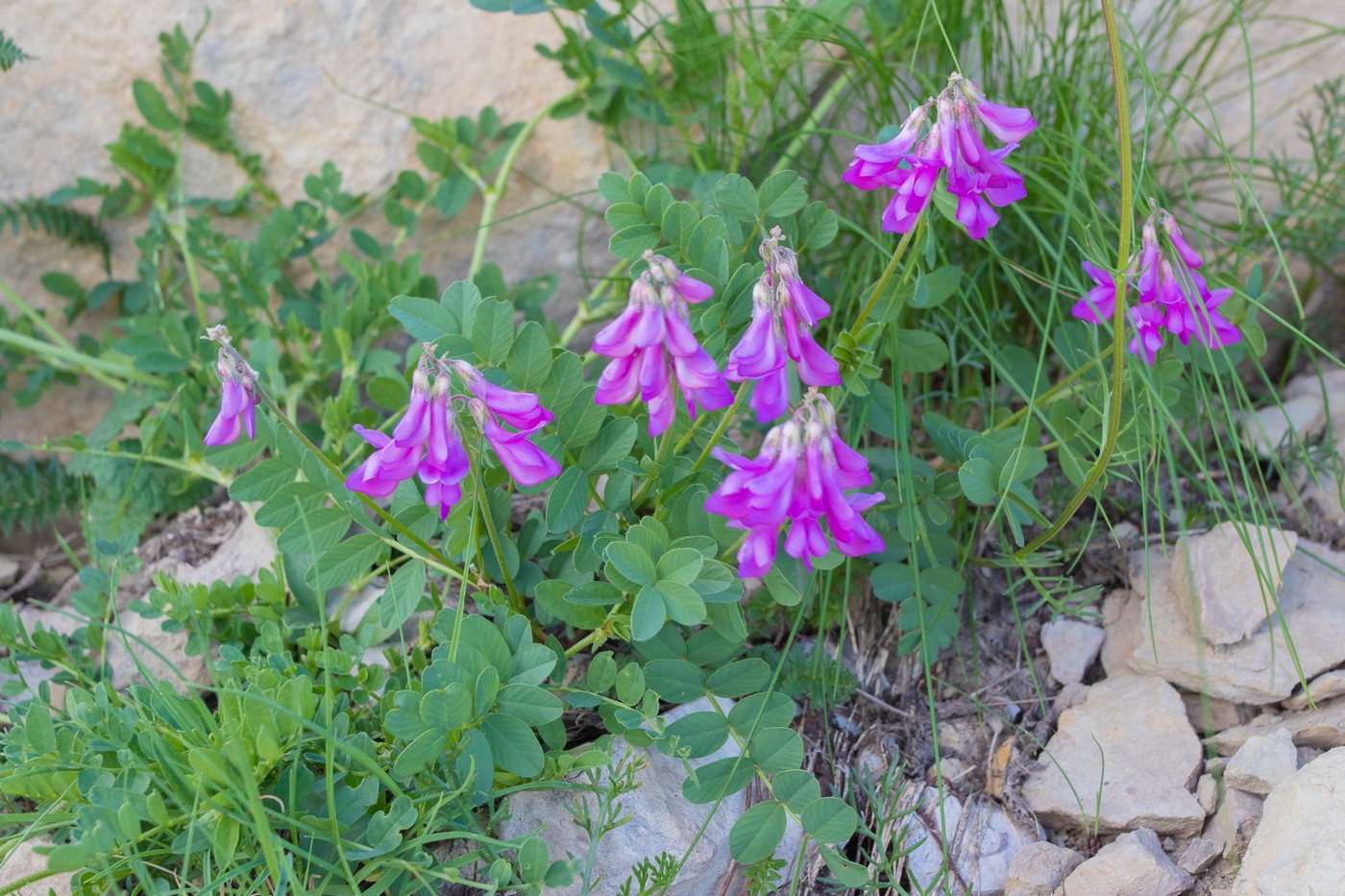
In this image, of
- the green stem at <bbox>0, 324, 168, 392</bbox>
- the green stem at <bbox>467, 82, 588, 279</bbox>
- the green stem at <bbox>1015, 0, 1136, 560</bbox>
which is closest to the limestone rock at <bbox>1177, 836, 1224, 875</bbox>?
the green stem at <bbox>1015, 0, 1136, 560</bbox>

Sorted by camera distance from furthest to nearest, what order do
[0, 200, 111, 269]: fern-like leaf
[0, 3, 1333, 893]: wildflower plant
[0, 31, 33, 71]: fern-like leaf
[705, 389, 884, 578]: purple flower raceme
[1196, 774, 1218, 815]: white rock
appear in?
[0, 200, 111, 269]: fern-like leaf, [0, 31, 33, 71]: fern-like leaf, [1196, 774, 1218, 815]: white rock, [0, 3, 1333, 893]: wildflower plant, [705, 389, 884, 578]: purple flower raceme

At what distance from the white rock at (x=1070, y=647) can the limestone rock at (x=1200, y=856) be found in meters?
0.38

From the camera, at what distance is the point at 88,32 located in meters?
2.62

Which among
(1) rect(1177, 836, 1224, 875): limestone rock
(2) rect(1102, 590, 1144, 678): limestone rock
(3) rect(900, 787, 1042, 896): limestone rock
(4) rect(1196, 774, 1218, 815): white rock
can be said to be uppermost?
(2) rect(1102, 590, 1144, 678): limestone rock

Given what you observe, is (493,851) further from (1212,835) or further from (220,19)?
(220,19)

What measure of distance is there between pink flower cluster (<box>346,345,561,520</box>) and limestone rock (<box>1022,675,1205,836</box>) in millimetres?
1017

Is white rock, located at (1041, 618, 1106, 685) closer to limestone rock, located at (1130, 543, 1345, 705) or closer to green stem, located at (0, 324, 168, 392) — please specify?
limestone rock, located at (1130, 543, 1345, 705)

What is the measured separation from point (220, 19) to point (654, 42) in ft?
3.53

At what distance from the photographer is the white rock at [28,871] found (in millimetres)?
1612

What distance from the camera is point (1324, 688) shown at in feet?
5.81

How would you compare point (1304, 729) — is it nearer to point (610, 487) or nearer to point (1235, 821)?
point (1235, 821)

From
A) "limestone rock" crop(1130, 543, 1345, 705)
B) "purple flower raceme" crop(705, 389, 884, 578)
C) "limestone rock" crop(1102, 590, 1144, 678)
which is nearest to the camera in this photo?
"purple flower raceme" crop(705, 389, 884, 578)

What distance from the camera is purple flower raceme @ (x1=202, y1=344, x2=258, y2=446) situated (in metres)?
1.51

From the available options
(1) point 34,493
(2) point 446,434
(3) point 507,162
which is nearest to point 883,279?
(2) point 446,434
